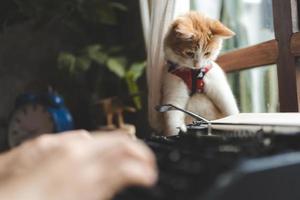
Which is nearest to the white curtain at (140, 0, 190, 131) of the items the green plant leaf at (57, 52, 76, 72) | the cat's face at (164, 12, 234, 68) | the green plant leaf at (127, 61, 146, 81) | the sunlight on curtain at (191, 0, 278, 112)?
the cat's face at (164, 12, 234, 68)

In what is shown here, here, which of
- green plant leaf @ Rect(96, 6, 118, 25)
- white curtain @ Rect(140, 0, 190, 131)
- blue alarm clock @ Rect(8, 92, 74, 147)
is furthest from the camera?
green plant leaf @ Rect(96, 6, 118, 25)

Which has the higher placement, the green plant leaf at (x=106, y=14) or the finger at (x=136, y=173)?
the green plant leaf at (x=106, y=14)

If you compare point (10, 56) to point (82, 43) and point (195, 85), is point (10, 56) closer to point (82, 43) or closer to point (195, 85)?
point (82, 43)

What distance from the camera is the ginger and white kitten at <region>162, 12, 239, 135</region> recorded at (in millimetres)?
1137

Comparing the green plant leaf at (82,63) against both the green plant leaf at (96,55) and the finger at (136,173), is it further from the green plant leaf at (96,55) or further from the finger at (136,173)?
the finger at (136,173)

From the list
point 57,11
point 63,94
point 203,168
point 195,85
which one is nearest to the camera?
point 203,168

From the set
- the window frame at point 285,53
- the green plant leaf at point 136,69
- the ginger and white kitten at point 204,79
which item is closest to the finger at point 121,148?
the ginger and white kitten at point 204,79

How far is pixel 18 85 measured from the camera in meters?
2.29

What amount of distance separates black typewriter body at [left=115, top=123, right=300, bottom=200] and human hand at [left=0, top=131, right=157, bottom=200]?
16mm

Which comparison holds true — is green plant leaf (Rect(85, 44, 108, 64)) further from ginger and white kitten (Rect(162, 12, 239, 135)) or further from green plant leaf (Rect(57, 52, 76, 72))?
ginger and white kitten (Rect(162, 12, 239, 135))

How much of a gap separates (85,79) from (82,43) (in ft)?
0.87

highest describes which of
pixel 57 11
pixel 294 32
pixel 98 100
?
pixel 57 11

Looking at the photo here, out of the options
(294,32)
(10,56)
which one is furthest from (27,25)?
(294,32)

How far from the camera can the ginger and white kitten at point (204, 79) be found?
44.8 inches
